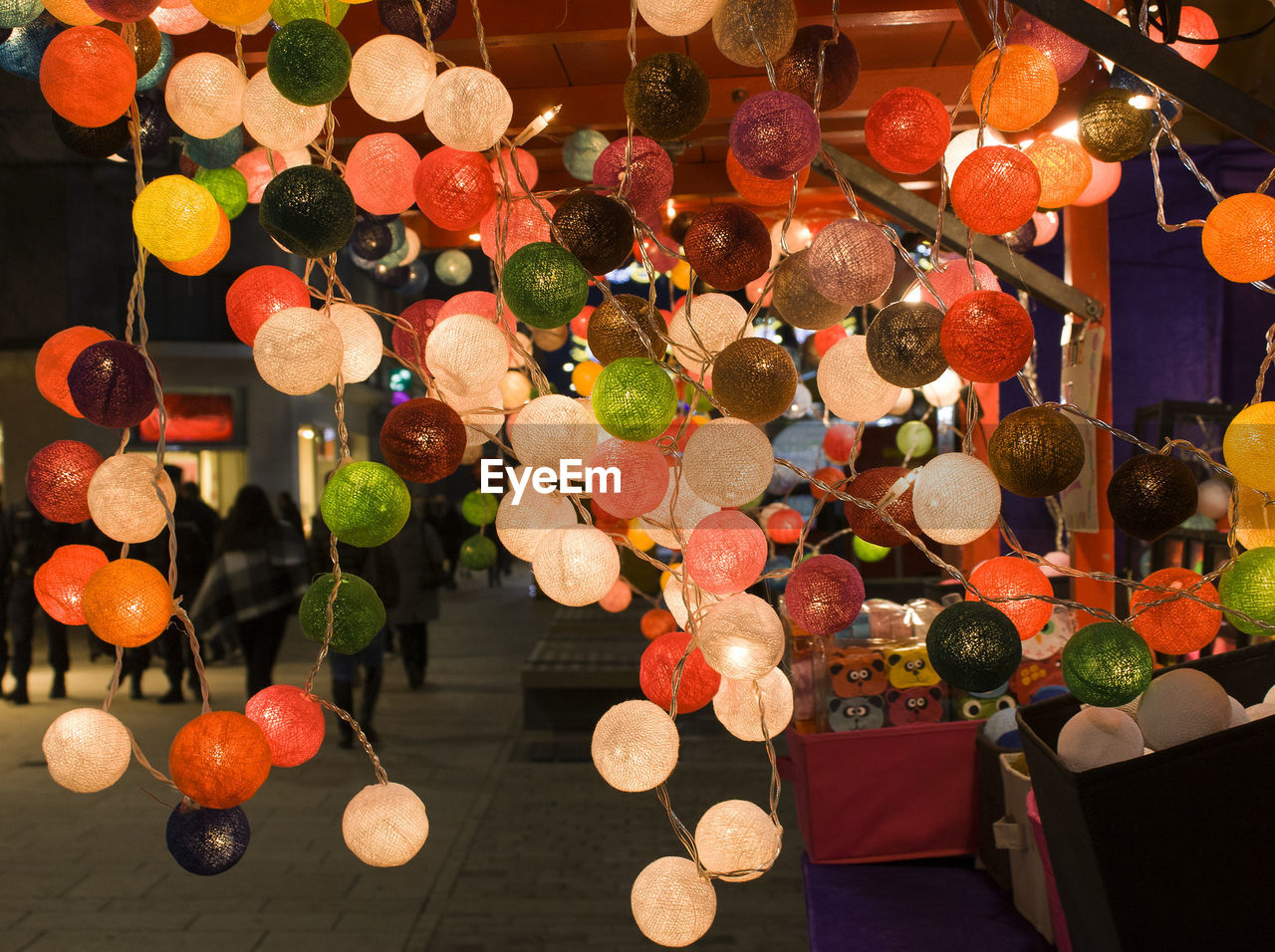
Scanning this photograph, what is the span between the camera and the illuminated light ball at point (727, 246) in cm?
114

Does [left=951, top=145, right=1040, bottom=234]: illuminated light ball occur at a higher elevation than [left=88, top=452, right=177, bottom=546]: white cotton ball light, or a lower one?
higher

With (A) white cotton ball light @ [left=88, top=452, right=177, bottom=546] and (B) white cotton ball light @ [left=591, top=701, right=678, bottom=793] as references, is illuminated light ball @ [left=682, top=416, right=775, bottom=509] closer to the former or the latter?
(B) white cotton ball light @ [left=591, top=701, right=678, bottom=793]

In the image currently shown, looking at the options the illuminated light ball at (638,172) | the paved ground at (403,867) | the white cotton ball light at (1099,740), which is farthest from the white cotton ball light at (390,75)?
the paved ground at (403,867)

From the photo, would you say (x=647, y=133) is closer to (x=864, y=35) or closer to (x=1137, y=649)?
(x=1137, y=649)

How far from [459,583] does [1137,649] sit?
44.9 feet

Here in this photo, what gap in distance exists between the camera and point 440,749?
17.2 feet

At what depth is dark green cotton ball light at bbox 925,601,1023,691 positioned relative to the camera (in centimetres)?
97

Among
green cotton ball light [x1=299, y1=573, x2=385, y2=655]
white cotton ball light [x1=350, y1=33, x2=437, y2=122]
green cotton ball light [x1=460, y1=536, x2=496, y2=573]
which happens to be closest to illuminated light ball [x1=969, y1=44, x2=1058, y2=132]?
white cotton ball light [x1=350, y1=33, x2=437, y2=122]

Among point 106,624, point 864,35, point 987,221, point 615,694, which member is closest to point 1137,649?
point 987,221

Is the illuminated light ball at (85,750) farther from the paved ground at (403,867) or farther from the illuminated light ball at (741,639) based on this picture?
the paved ground at (403,867)

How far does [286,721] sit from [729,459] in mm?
613

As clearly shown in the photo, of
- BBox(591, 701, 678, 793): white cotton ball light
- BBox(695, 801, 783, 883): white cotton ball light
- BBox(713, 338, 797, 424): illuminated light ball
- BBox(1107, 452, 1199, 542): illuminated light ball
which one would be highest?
BBox(713, 338, 797, 424): illuminated light ball

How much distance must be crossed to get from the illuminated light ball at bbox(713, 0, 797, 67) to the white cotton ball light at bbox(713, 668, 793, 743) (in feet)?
2.44

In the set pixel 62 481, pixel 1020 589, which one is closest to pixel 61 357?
pixel 62 481
